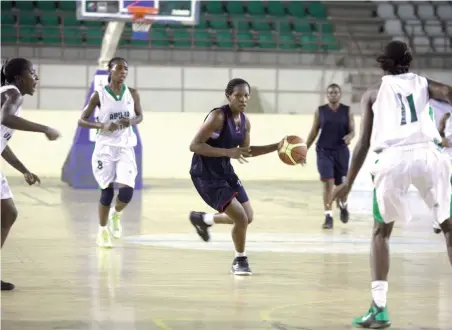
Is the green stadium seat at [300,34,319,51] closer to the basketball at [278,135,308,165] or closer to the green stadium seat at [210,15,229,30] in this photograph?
the green stadium seat at [210,15,229,30]

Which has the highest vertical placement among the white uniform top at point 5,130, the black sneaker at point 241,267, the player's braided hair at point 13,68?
the player's braided hair at point 13,68

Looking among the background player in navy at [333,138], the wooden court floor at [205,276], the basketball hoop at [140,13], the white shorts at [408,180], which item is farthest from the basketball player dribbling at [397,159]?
the basketball hoop at [140,13]

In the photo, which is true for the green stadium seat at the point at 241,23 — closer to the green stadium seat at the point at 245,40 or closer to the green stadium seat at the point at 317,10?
the green stadium seat at the point at 245,40

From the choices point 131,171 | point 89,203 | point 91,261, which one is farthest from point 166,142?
point 91,261

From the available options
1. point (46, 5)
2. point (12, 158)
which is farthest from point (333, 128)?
point (46, 5)

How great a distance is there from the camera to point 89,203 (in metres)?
15.5

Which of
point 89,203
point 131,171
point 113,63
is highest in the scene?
point 113,63

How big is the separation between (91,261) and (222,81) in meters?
14.2

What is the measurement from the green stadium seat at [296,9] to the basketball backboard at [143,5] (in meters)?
8.52

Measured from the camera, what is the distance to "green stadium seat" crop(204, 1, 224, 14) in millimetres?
26156

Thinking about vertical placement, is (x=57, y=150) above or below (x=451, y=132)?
below

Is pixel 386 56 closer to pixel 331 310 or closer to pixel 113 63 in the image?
pixel 331 310

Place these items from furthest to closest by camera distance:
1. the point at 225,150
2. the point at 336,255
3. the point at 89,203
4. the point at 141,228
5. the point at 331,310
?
the point at 89,203 → the point at 141,228 → the point at 336,255 → the point at 225,150 → the point at 331,310

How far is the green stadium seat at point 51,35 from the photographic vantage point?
24047mm
